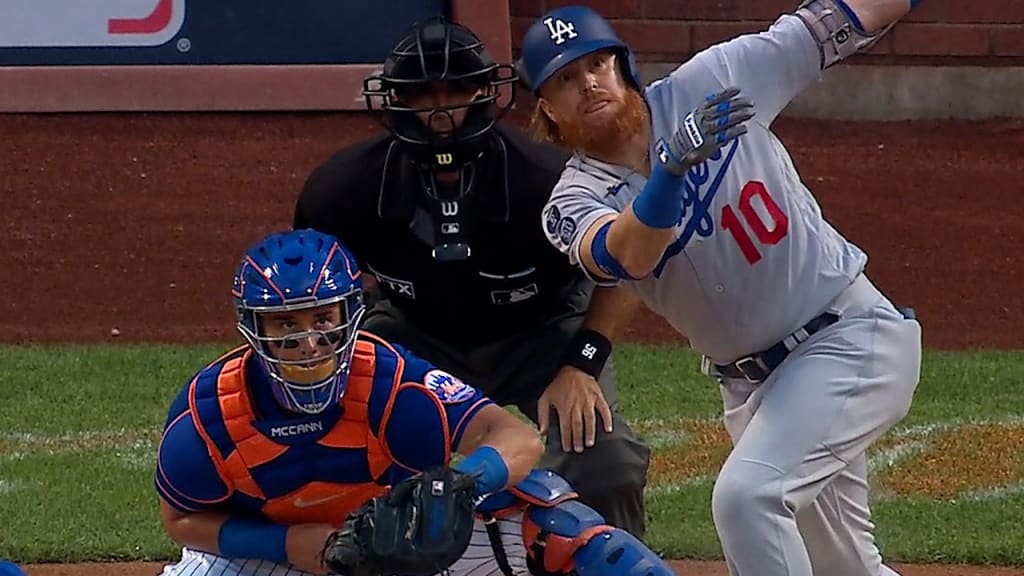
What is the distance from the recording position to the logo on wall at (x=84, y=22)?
11.6 m

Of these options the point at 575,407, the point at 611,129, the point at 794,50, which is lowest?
the point at 575,407

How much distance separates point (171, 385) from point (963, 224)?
5.44 m

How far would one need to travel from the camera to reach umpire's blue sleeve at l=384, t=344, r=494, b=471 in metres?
3.97

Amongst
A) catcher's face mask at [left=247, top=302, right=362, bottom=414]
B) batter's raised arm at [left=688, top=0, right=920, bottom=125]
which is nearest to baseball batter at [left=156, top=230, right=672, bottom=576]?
catcher's face mask at [left=247, top=302, right=362, bottom=414]

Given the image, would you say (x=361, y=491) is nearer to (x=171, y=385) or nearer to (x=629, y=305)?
(x=629, y=305)

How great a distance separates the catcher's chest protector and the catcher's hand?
0.87 metres

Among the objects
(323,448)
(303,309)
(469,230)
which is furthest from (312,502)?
(469,230)

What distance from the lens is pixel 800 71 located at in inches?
166

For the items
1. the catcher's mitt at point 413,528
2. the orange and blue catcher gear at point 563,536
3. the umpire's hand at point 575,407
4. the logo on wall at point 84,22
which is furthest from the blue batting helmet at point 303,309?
the logo on wall at point 84,22

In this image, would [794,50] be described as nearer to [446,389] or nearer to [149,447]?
[446,389]

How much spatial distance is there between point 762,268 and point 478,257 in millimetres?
1068

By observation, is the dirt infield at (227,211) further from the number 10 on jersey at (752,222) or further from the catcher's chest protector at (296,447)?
the catcher's chest protector at (296,447)

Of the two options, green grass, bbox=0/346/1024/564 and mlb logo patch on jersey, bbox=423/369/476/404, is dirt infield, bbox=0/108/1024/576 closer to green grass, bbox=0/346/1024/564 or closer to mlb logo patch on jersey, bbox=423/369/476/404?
green grass, bbox=0/346/1024/564

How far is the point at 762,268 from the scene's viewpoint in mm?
4125
